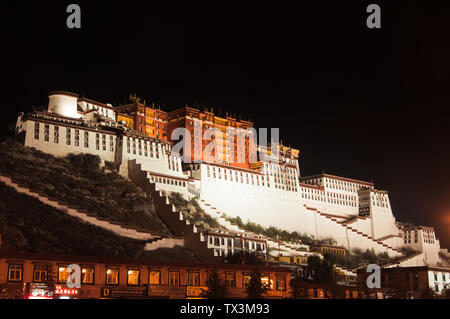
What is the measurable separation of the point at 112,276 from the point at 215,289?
7.72 m

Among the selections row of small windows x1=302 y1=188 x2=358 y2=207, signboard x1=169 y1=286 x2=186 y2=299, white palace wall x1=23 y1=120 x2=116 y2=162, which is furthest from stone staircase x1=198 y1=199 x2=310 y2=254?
signboard x1=169 y1=286 x2=186 y2=299

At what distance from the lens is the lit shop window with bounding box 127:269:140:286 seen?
157 ft

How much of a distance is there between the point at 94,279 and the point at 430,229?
85528 millimetres

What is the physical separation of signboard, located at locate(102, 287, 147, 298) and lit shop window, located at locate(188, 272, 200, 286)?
15.5ft

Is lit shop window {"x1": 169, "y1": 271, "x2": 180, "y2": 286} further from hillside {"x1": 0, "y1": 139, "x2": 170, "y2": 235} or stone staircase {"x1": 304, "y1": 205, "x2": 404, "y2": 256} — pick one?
stone staircase {"x1": 304, "y1": 205, "x2": 404, "y2": 256}

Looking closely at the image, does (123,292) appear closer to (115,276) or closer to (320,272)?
(115,276)

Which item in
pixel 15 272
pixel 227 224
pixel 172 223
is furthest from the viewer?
pixel 227 224

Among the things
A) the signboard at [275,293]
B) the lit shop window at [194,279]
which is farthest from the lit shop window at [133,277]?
the signboard at [275,293]

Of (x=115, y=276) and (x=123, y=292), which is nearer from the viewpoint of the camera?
(x=123, y=292)

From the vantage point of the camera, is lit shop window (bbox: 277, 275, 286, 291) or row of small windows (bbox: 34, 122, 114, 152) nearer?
lit shop window (bbox: 277, 275, 286, 291)

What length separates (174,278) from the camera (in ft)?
165

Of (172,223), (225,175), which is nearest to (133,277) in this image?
(172,223)
